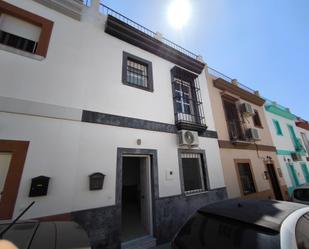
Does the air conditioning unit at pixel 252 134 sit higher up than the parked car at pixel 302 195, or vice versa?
the air conditioning unit at pixel 252 134

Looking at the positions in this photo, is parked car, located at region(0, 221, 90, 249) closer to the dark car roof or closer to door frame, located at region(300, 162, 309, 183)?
the dark car roof

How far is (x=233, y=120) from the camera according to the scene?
27.2 ft

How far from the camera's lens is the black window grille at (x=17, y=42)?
3.71 metres

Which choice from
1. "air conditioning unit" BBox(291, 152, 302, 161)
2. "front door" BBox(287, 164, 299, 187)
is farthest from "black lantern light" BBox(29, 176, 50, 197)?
"air conditioning unit" BBox(291, 152, 302, 161)

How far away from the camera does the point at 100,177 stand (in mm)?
3607

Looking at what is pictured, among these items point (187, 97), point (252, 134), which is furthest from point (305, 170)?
point (187, 97)

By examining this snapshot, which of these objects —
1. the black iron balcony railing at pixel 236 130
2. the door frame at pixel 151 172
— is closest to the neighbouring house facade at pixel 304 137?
the black iron balcony railing at pixel 236 130

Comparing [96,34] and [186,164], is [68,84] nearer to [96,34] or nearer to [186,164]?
[96,34]

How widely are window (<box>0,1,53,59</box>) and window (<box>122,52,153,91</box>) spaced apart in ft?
7.37

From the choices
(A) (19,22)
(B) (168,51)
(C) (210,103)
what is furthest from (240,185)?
(A) (19,22)

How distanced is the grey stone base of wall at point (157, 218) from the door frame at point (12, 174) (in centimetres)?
112

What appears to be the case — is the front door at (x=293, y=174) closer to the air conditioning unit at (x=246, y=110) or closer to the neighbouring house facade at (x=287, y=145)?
the neighbouring house facade at (x=287, y=145)

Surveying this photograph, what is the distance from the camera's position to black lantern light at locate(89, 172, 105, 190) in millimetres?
3505

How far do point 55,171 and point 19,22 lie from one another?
4030 mm
